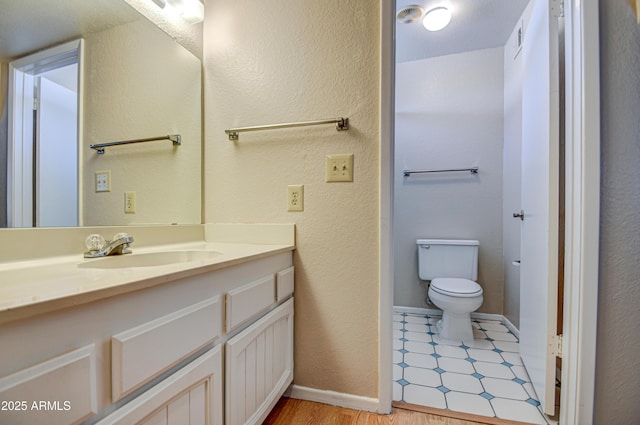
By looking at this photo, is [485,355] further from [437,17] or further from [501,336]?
[437,17]

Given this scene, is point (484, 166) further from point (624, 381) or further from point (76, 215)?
point (76, 215)

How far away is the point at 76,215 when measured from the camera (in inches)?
36.9

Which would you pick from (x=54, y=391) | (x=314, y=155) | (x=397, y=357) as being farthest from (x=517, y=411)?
(x=54, y=391)

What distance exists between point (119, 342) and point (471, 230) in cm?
242

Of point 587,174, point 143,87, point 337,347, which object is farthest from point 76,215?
point 587,174

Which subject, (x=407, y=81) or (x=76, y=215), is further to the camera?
(x=407, y=81)

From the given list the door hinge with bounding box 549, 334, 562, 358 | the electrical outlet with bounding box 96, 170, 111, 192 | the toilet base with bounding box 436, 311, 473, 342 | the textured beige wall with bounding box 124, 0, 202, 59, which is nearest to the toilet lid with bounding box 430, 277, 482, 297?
the toilet base with bounding box 436, 311, 473, 342

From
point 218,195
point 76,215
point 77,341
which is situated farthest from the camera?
point 218,195

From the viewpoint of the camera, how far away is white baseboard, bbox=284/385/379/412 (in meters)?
1.19

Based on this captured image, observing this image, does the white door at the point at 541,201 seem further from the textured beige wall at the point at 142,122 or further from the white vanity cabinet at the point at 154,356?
the textured beige wall at the point at 142,122

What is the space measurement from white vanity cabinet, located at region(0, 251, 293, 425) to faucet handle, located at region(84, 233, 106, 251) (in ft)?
1.58

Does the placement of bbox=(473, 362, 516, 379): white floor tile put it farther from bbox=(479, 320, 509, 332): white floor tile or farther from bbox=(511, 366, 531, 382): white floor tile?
bbox=(479, 320, 509, 332): white floor tile

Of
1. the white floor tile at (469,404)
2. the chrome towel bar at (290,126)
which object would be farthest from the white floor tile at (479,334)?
the chrome towel bar at (290,126)

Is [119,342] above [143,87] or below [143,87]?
below
